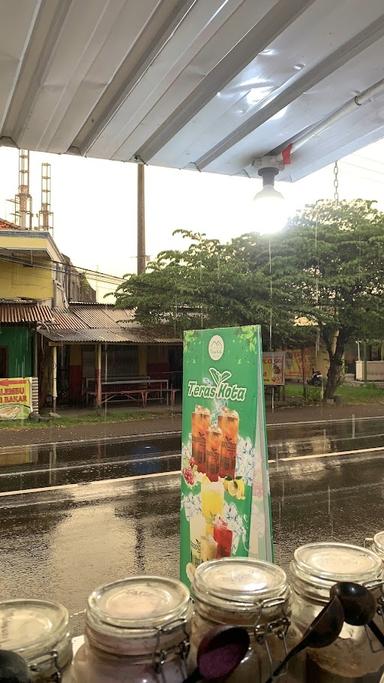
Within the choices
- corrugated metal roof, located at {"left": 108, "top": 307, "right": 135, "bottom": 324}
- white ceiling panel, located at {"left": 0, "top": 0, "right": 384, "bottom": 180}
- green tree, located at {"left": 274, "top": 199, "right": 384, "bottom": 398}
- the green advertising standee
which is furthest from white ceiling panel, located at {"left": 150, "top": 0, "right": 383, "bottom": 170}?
corrugated metal roof, located at {"left": 108, "top": 307, "right": 135, "bottom": 324}

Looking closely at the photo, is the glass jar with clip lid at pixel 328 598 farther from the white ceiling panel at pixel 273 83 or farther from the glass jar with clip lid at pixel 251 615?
the white ceiling panel at pixel 273 83

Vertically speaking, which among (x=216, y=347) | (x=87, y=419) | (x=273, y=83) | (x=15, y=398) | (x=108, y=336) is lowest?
(x=87, y=419)

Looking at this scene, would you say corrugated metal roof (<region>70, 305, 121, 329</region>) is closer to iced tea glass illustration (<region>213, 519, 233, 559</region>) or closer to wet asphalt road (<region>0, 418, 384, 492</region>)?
wet asphalt road (<region>0, 418, 384, 492</region>)

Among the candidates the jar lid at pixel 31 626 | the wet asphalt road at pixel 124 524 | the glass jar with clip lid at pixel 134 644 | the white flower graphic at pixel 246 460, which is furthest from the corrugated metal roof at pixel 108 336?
the glass jar with clip lid at pixel 134 644

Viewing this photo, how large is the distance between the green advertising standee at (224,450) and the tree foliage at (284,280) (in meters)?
14.4

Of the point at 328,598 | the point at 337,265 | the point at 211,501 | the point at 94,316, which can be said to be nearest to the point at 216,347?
the point at 211,501

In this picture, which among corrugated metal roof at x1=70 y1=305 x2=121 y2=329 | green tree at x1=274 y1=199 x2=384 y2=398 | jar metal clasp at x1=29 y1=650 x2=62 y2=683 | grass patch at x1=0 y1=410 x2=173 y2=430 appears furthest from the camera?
corrugated metal roof at x1=70 y1=305 x2=121 y2=329

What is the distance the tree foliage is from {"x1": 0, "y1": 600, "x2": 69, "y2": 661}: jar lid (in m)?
16.2

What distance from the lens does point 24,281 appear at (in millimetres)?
18594

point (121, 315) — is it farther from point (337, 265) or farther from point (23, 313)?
point (337, 265)

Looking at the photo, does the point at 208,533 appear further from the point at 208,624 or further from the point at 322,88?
the point at 322,88

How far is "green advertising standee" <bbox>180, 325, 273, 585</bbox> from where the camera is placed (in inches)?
95.3

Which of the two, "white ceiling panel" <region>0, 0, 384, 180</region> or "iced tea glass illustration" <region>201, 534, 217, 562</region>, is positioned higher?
"white ceiling panel" <region>0, 0, 384, 180</region>

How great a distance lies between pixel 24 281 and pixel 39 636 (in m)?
18.7
